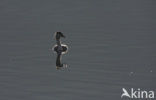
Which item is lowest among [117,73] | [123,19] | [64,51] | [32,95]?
[32,95]

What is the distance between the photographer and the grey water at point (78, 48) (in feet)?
108

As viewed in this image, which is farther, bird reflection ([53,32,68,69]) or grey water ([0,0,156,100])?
bird reflection ([53,32,68,69])

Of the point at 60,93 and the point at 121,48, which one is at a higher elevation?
the point at 121,48

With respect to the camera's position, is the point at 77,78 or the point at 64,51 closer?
the point at 77,78

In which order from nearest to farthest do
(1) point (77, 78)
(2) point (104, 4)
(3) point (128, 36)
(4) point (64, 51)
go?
1. (1) point (77, 78)
2. (4) point (64, 51)
3. (3) point (128, 36)
4. (2) point (104, 4)

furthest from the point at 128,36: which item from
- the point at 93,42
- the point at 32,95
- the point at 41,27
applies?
the point at 32,95

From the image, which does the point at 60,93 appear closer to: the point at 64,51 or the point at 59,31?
the point at 64,51

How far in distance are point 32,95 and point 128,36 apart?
44.6 ft

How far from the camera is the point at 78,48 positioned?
133 feet

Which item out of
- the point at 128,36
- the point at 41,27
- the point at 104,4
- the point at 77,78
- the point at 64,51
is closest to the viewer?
the point at 77,78

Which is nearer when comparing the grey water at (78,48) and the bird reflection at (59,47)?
the grey water at (78,48)

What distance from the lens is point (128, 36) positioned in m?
43.7

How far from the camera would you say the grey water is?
32.9 meters

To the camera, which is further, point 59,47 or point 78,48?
point 59,47
